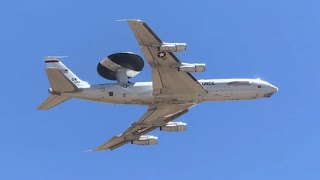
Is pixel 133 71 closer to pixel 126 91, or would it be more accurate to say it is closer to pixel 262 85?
pixel 126 91

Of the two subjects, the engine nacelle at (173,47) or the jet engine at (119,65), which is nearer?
the engine nacelle at (173,47)

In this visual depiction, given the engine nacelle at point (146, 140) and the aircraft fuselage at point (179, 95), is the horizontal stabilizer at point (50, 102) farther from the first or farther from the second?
the engine nacelle at point (146, 140)

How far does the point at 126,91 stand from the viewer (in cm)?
9506

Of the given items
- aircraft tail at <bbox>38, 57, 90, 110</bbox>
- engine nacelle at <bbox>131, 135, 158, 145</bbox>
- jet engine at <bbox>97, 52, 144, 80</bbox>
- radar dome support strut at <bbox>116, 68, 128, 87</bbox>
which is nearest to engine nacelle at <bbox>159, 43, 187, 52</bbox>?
jet engine at <bbox>97, 52, 144, 80</bbox>

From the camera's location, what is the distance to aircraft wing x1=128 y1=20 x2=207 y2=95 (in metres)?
88.4

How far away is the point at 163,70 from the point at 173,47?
395 centimetres

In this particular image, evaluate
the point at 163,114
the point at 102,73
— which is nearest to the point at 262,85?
the point at 163,114

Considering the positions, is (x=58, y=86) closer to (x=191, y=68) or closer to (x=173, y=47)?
(x=173, y=47)

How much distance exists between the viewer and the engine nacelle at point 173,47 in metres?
89.9

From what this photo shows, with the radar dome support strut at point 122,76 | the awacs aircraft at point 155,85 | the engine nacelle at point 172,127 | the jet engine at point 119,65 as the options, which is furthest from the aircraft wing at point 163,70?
the engine nacelle at point 172,127

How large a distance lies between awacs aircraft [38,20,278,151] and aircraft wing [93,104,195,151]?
0.13 meters

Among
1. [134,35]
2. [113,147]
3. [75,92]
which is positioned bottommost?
[113,147]

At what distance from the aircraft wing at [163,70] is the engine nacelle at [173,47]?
1.80ft

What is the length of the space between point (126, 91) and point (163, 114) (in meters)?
8.07
